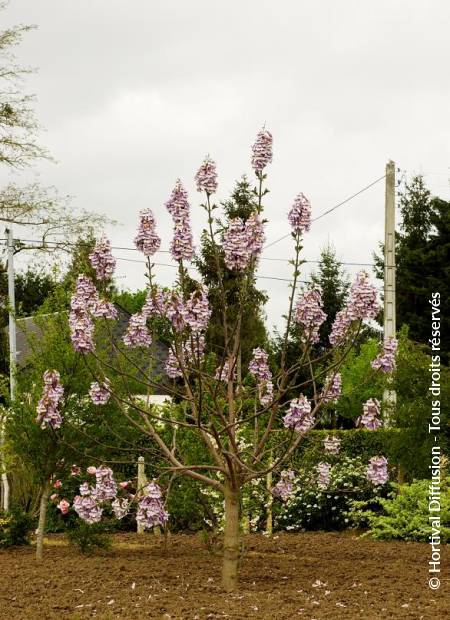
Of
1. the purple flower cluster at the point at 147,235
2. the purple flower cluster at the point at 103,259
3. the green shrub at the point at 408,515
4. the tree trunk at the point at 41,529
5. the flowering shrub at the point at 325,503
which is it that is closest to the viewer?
the purple flower cluster at the point at 147,235

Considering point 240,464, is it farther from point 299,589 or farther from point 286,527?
point 286,527

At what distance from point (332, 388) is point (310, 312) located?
890 mm

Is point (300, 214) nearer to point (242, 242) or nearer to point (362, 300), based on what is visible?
point (242, 242)

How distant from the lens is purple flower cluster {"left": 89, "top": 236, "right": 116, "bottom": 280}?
7.75 metres

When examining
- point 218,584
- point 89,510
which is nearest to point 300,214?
point 89,510

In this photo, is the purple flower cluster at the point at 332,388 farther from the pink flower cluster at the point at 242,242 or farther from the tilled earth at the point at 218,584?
the tilled earth at the point at 218,584

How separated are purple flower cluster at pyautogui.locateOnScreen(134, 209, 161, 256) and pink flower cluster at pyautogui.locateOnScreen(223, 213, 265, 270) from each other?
609 mm

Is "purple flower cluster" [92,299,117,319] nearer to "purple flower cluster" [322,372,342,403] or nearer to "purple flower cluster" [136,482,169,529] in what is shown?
"purple flower cluster" [136,482,169,529]

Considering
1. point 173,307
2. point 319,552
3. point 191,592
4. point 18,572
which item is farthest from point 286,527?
point 173,307

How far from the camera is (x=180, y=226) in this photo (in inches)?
292

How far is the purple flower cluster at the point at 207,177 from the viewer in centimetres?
759

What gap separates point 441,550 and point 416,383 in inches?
74.7

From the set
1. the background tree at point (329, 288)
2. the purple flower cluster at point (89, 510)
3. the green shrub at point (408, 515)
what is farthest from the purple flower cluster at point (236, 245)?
the background tree at point (329, 288)

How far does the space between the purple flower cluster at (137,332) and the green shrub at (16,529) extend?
5.07 m
